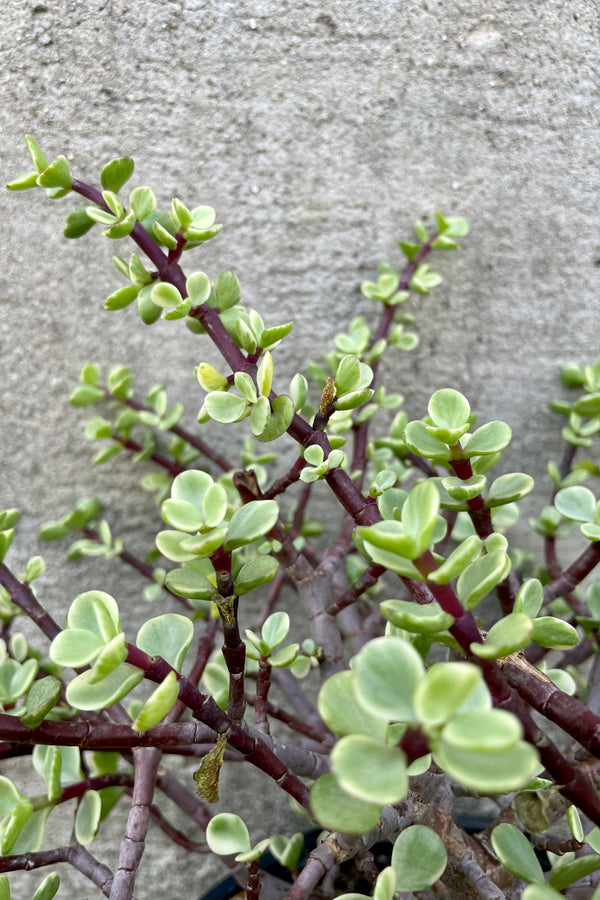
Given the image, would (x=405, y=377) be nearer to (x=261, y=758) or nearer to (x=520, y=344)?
(x=520, y=344)

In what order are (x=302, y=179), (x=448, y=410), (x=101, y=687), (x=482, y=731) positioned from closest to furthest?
(x=482, y=731)
(x=101, y=687)
(x=448, y=410)
(x=302, y=179)

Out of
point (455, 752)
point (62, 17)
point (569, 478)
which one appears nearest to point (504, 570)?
point (455, 752)

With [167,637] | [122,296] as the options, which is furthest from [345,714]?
[122,296]

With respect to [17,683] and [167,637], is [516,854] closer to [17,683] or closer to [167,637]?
[167,637]

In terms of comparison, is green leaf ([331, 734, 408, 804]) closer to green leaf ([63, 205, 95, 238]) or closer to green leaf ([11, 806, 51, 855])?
green leaf ([11, 806, 51, 855])

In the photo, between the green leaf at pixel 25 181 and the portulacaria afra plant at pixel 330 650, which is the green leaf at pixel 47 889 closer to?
the portulacaria afra plant at pixel 330 650

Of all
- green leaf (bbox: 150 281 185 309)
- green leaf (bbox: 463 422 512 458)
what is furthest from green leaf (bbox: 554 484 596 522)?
green leaf (bbox: 150 281 185 309)

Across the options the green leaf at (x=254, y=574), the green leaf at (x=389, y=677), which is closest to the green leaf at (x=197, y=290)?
the green leaf at (x=254, y=574)

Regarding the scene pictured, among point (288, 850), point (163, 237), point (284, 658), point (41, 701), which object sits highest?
point (163, 237)
